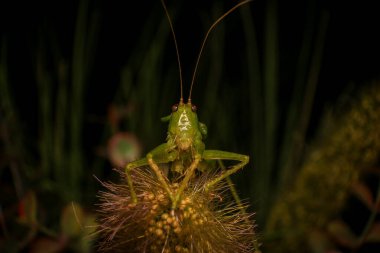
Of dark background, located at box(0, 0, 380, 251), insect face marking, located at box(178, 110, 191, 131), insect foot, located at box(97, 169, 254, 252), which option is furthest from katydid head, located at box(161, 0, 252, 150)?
dark background, located at box(0, 0, 380, 251)

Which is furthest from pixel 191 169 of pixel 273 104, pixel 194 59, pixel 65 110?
pixel 194 59

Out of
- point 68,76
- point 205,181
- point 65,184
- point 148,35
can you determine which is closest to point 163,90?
point 148,35

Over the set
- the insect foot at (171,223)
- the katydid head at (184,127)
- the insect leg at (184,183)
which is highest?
the katydid head at (184,127)

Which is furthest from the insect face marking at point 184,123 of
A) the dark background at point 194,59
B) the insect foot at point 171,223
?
the dark background at point 194,59

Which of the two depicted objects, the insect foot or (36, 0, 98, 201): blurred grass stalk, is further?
(36, 0, 98, 201): blurred grass stalk

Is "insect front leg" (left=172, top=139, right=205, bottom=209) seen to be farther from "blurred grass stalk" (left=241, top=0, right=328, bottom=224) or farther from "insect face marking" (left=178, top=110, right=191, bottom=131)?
"blurred grass stalk" (left=241, top=0, right=328, bottom=224)

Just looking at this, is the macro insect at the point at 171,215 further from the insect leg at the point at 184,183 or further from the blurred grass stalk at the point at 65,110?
the blurred grass stalk at the point at 65,110
